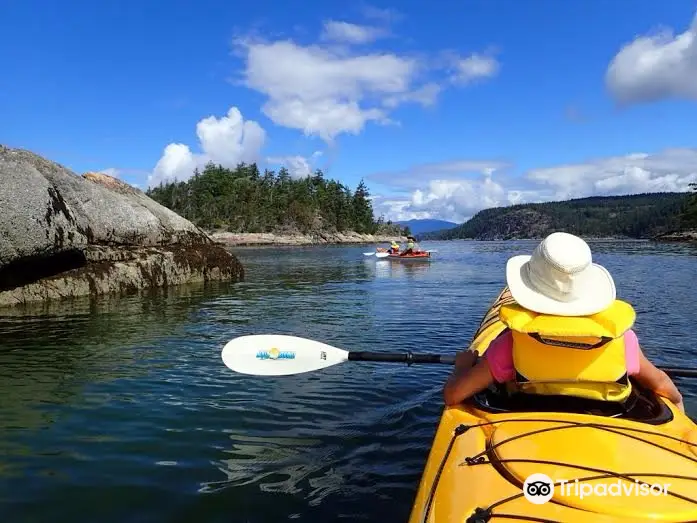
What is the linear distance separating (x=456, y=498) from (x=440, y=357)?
108 inches

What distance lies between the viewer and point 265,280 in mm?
21297

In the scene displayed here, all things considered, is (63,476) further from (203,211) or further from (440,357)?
(203,211)

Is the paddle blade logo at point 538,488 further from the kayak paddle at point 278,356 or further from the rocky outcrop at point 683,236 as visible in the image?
the rocky outcrop at point 683,236

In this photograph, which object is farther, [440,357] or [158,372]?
[158,372]

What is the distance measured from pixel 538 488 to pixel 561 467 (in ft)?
0.73

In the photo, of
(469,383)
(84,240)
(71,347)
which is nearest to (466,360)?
(469,383)

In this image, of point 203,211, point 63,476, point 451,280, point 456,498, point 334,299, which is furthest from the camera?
point 203,211

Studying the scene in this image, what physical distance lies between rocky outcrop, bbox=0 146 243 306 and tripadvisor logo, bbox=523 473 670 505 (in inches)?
464

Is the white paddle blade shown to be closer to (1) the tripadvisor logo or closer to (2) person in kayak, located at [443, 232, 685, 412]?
(2) person in kayak, located at [443, 232, 685, 412]

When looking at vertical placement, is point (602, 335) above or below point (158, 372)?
above

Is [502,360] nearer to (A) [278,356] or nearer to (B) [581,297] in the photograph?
(B) [581,297]

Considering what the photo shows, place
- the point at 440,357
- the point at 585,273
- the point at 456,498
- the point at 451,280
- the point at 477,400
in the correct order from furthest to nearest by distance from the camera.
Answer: the point at 451,280
the point at 440,357
the point at 477,400
the point at 585,273
the point at 456,498

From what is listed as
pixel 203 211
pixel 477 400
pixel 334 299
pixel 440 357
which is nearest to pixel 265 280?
pixel 334 299

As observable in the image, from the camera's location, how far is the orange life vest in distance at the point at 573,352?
3002 millimetres
